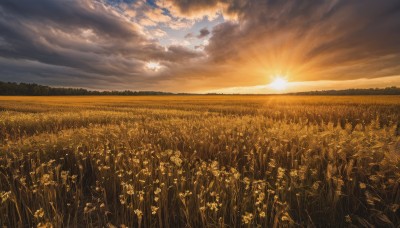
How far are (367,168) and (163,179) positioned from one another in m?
2.83

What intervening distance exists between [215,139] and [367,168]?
2.94 m

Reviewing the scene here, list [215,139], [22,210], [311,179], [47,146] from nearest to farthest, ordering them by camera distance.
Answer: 1. [22,210]
2. [311,179]
3. [47,146]
4. [215,139]

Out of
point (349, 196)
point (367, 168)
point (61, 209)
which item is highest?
point (367, 168)

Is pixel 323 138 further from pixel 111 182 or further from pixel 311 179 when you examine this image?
pixel 111 182

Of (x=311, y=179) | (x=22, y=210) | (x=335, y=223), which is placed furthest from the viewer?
(x=311, y=179)

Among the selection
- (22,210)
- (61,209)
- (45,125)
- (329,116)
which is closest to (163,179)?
(61,209)

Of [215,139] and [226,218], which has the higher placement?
[215,139]

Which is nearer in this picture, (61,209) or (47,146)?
(61,209)

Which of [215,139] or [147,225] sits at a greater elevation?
[215,139]

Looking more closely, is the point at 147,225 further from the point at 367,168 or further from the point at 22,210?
the point at 367,168

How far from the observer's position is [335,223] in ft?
8.06

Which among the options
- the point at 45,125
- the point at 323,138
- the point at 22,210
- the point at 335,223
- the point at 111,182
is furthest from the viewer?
the point at 45,125

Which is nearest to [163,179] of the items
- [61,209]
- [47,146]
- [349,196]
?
[61,209]

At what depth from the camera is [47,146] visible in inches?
188
